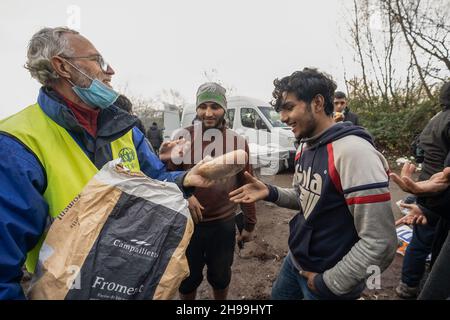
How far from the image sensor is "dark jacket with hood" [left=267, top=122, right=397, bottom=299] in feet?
4.15

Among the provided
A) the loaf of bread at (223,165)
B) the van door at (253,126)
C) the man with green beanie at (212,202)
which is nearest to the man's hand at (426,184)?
the loaf of bread at (223,165)

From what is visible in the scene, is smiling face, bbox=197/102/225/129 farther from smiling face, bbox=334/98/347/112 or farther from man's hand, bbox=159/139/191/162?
smiling face, bbox=334/98/347/112

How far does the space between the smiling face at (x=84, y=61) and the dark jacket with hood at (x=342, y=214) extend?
1.29m

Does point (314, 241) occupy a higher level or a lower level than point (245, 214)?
higher

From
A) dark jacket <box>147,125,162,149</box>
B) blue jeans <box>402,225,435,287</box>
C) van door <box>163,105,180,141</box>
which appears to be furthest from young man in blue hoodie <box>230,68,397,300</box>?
van door <box>163,105,180,141</box>

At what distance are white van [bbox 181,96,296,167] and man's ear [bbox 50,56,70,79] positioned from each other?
249 inches

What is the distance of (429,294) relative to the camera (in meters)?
1.52

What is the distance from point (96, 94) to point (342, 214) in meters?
1.48

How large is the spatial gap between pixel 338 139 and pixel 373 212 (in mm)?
414

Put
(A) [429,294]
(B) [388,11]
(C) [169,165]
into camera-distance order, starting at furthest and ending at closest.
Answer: (B) [388,11]
(C) [169,165]
(A) [429,294]
